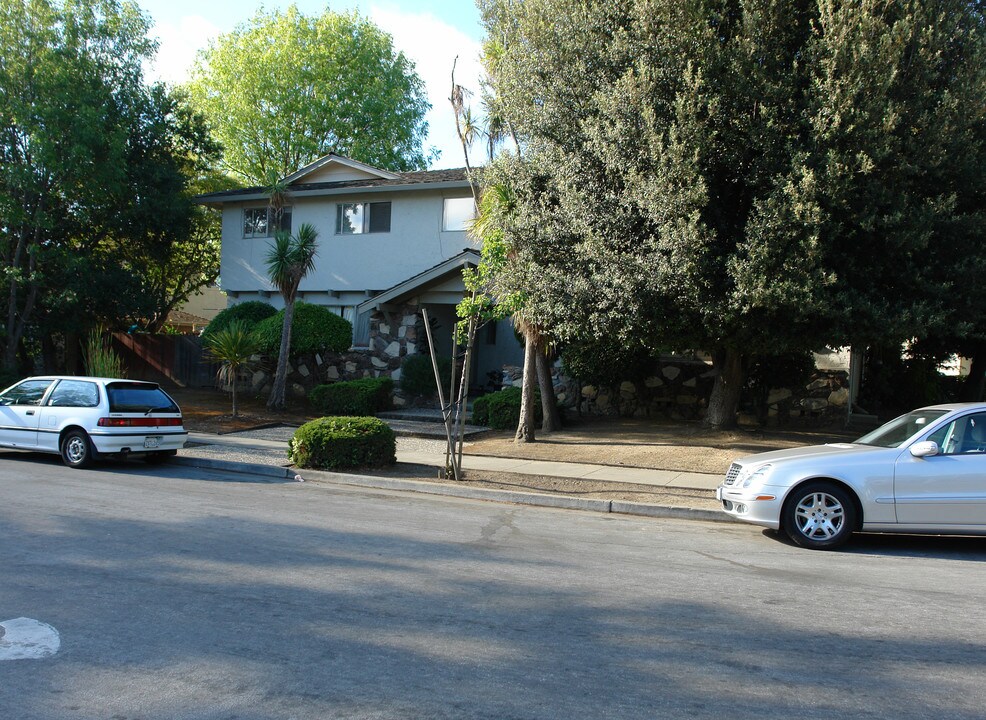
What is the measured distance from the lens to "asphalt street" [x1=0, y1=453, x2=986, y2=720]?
4.39m

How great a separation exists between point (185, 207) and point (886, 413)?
70.0ft

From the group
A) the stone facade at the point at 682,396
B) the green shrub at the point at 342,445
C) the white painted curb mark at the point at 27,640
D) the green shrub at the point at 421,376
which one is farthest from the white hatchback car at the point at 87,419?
the stone facade at the point at 682,396

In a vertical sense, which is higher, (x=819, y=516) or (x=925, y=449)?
(x=925, y=449)

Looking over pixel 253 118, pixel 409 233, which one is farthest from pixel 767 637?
pixel 253 118

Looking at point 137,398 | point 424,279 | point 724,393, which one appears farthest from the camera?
point 424,279

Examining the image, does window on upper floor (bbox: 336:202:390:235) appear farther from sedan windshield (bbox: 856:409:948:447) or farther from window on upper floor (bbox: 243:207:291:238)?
sedan windshield (bbox: 856:409:948:447)

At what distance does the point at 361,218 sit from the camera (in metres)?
26.8

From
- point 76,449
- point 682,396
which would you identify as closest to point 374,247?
point 682,396

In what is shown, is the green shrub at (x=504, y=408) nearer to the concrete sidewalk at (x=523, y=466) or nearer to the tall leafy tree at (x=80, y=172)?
the concrete sidewalk at (x=523, y=466)

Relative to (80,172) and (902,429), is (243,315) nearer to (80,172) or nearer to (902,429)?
(80,172)

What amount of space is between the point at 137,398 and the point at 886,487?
11.3 meters

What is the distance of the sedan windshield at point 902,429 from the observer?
8.76 metres

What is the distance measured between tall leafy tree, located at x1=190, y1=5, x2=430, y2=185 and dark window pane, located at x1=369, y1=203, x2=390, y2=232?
1587cm

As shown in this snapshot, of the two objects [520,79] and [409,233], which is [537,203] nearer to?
[520,79]
